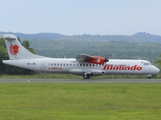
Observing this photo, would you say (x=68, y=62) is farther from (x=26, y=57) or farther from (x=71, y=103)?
(x=71, y=103)

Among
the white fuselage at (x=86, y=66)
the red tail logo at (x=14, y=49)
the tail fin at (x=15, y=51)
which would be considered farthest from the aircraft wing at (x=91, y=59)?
the red tail logo at (x=14, y=49)

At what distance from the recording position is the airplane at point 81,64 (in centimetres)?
4856

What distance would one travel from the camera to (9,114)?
677 inches

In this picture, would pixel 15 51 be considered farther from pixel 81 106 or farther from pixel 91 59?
pixel 81 106

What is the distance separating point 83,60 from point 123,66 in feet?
15.6

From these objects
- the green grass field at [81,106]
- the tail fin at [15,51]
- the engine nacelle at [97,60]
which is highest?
the tail fin at [15,51]

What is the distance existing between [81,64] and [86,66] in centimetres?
65

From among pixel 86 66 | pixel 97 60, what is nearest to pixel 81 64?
pixel 86 66

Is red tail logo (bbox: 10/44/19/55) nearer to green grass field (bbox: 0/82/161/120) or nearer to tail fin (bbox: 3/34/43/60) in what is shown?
tail fin (bbox: 3/34/43/60)

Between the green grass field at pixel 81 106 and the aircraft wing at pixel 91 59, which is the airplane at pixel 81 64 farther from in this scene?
the green grass field at pixel 81 106

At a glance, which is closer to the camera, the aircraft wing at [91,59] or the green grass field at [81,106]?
the green grass field at [81,106]

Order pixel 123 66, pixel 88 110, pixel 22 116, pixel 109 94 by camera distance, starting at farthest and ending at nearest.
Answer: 1. pixel 123 66
2. pixel 109 94
3. pixel 88 110
4. pixel 22 116

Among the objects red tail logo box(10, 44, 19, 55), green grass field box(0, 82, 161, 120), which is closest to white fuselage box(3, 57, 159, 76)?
red tail logo box(10, 44, 19, 55)

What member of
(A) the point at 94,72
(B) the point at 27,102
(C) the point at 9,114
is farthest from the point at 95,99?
(A) the point at 94,72
